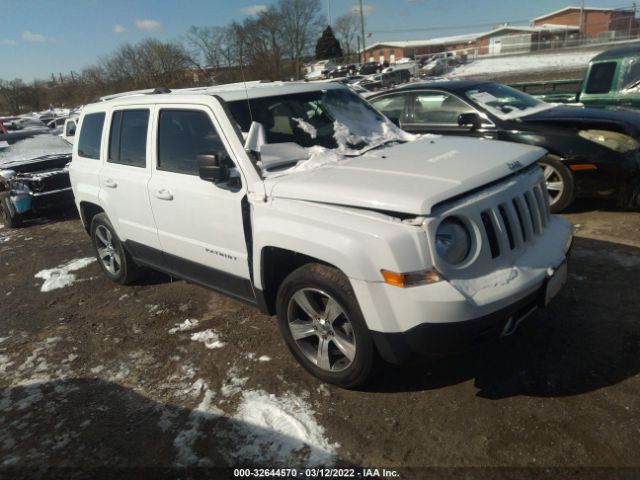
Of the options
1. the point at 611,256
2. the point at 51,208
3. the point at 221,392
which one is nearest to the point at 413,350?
the point at 221,392

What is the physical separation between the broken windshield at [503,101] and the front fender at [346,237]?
14.1 ft

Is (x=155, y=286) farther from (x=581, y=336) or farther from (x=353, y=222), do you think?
(x=581, y=336)

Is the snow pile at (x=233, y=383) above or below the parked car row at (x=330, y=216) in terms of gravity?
below

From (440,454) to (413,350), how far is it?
0.55m

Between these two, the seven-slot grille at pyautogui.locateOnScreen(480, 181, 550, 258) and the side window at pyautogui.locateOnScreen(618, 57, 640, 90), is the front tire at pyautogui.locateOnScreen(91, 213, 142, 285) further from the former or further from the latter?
the side window at pyautogui.locateOnScreen(618, 57, 640, 90)

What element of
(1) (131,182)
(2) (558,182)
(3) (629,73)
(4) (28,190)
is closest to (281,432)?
(1) (131,182)

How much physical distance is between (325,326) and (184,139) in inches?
74.8

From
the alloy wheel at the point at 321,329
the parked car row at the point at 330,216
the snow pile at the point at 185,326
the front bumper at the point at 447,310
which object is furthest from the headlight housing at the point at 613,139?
the snow pile at the point at 185,326

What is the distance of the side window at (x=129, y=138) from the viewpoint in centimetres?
411

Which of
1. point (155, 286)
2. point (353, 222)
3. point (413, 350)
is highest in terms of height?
point (353, 222)

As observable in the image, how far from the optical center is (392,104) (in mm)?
7008

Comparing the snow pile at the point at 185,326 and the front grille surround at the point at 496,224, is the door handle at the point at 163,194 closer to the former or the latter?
the snow pile at the point at 185,326

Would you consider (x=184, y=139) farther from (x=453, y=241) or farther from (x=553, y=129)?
(x=553, y=129)

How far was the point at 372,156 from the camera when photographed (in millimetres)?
3459
